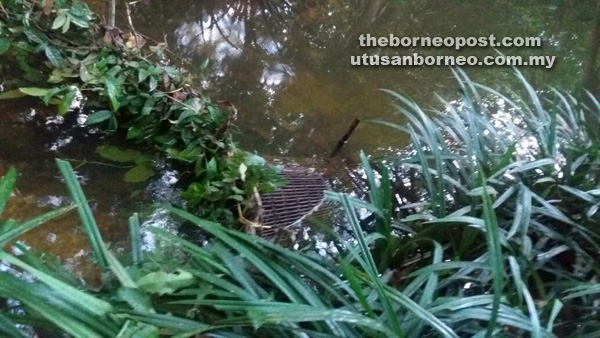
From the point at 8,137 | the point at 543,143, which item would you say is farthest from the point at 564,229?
the point at 8,137

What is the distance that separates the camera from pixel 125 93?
62.0 inches

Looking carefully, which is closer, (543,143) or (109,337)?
(109,337)

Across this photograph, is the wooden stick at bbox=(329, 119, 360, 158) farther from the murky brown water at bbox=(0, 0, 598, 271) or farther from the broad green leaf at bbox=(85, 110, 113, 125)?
the broad green leaf at bbox=(85, 110, 113, 125)

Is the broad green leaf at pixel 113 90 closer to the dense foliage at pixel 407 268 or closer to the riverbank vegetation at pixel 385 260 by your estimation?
the riverbank vegetation at pixel 385 260

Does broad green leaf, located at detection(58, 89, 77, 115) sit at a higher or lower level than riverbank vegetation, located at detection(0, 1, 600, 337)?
higher

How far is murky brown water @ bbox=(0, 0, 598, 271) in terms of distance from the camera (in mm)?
1561

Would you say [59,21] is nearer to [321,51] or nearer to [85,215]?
[85,215]

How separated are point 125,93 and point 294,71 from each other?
2.41 feet

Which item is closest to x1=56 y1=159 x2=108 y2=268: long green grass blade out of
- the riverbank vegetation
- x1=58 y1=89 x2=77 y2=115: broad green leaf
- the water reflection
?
the riverbank vegetation

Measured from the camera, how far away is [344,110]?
79.3 inches

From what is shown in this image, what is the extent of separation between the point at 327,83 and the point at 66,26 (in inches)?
36.3

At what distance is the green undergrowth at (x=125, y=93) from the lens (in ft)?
4.97

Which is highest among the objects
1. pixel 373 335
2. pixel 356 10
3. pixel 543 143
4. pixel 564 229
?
pixel 356 10

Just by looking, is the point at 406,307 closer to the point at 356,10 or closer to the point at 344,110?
the point at 344,110
